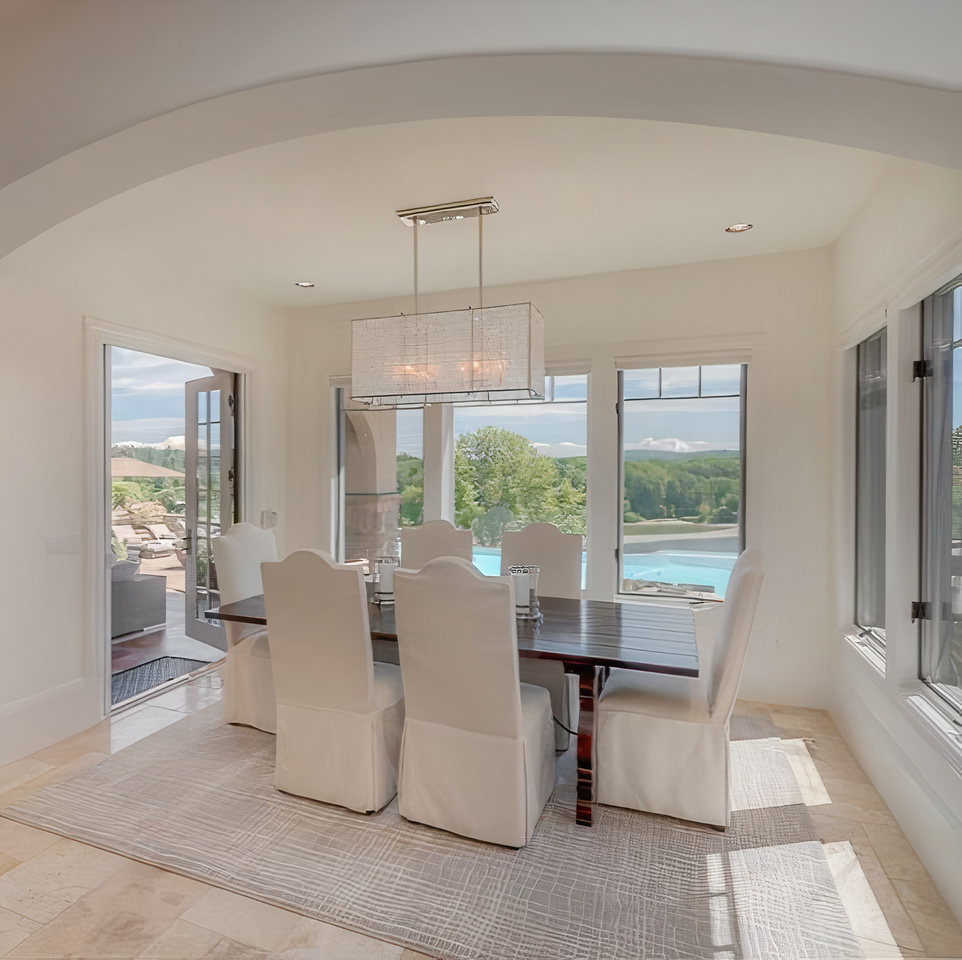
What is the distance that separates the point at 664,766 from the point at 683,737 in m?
0.14

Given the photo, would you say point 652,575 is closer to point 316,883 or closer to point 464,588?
point 464,588

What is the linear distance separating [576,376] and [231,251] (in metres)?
2.23

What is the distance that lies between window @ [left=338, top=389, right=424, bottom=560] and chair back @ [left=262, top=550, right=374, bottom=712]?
224 centimetres

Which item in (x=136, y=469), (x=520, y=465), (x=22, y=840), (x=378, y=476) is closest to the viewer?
(x=22, y=840)

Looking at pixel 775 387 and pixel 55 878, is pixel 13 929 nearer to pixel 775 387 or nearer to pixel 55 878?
pixel 55 878

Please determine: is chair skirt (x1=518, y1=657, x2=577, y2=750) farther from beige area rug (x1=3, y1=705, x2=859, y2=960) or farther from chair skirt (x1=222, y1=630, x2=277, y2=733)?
chair skirt (x1=222, y1=630, x2=277, y2=733)

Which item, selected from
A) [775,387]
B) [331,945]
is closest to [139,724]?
[331,945]

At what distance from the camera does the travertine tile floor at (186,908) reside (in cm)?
177

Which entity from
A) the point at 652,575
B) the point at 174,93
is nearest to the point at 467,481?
the point at 652,575

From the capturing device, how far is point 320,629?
2408 millimetres

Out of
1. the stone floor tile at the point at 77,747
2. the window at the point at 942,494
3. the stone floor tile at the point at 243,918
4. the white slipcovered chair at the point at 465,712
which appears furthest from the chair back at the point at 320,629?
the window at the point at 942,494

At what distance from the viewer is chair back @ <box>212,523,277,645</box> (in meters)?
3.27

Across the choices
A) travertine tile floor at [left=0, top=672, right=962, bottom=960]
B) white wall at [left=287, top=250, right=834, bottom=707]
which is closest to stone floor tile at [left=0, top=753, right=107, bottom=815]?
travertine tile floor at [left=0, top=672, right=962, bottom=960]

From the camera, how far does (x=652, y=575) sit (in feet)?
13.2
